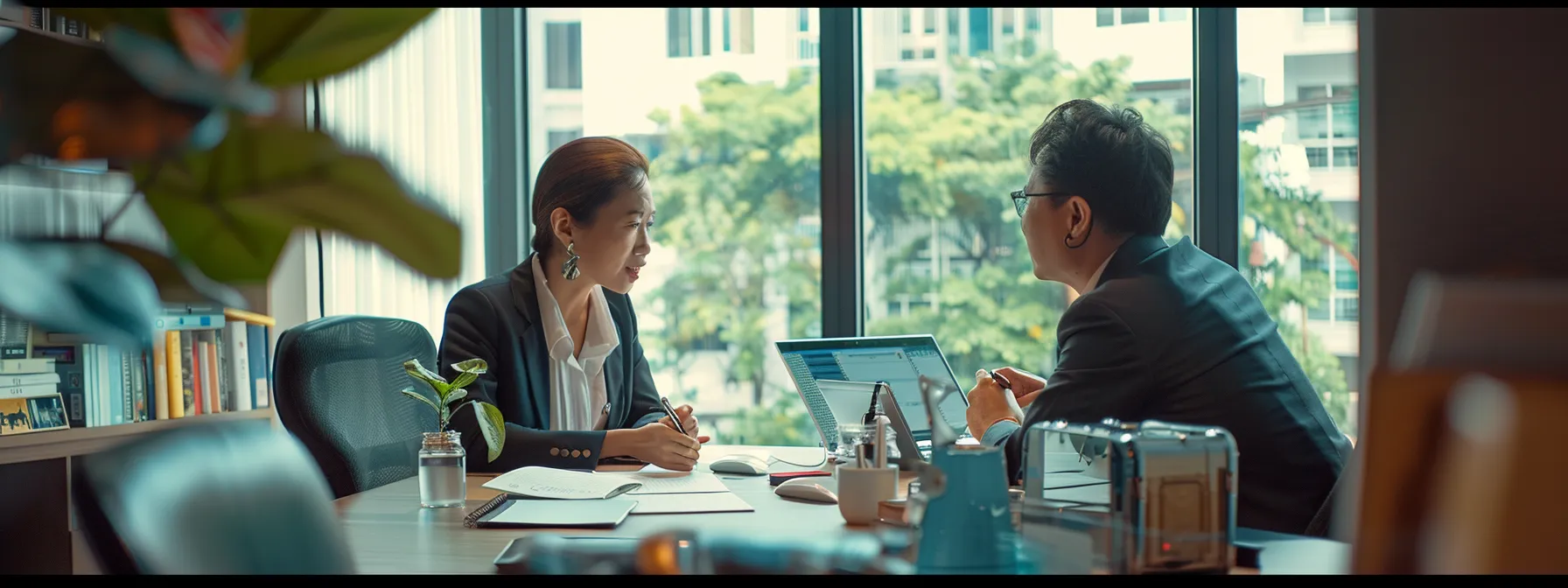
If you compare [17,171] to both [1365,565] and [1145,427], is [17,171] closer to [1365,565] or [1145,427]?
[1365,565]

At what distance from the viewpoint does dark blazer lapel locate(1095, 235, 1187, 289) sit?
1.81 metres

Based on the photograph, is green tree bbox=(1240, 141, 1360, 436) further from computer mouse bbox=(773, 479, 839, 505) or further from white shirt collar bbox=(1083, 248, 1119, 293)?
computer mouse bbox=(773, 479, 839, 505)

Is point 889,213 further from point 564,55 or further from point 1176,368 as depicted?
point 1176,368

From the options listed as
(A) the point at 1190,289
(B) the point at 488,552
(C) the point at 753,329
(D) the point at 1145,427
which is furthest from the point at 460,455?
(C) the point at 753,329

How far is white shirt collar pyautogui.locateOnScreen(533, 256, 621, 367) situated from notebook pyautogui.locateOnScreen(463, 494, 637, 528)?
0.79m

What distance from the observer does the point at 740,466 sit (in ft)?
6.36

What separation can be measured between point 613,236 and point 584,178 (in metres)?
0.14

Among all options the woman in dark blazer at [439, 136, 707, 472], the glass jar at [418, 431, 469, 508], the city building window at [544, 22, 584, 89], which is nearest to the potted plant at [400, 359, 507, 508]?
the glass jar at [418, 431, 469, 508]

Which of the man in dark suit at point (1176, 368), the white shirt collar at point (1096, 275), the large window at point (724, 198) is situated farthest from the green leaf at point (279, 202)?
the large window at point (724, 198)

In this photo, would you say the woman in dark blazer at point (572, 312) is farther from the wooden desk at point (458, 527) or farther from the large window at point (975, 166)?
the large window at point (975, 166)

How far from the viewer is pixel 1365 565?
1.77 ft

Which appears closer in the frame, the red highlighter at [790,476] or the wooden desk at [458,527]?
the wooden desk at [458,527]

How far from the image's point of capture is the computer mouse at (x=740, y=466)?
6.33 feet

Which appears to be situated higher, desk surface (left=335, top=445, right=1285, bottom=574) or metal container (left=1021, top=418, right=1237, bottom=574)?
metal container (left=1021, top=418, right=1237, bottom=574)
